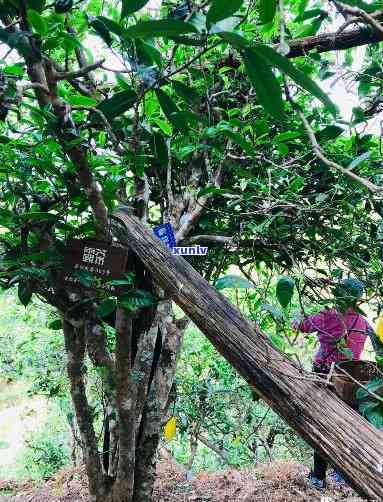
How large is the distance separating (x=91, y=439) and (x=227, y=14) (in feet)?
4.47

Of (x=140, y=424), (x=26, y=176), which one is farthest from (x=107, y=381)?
(x=26, y=176)

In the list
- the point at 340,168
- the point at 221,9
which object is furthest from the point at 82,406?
the point at 221,9

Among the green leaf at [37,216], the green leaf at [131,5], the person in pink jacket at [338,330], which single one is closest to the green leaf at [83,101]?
the green leaf at [37,216]

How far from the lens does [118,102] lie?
627 mm

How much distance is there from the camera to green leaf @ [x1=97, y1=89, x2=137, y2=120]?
622 millimetres

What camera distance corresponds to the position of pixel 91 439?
4.57 feet

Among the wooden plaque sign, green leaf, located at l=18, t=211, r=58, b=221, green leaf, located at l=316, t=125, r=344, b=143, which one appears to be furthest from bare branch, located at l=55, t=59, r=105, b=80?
green leaf, located at l=316, t=125, r=344, b=143

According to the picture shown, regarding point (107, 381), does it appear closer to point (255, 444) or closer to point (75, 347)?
point (75, 347)

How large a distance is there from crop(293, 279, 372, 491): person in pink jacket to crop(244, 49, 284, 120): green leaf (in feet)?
1.77

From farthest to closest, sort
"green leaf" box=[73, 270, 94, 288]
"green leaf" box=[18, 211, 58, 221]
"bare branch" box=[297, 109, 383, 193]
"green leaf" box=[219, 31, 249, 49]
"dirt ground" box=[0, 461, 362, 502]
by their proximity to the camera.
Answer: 1. "dirt ground" box=[0, 461, 362, 502]
2. "green leaf" box=[73, 270, 94, 288]
3. "green leaf" box=[18, 211, 58, 221]
4. "bare branch" box=[297, 109, 383, 193]
5. "green leaf" box=[219, 31, 249, 49]

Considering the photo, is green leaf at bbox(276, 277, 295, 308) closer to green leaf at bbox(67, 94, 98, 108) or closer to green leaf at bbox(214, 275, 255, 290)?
green leaf at bbox(214, 275, 255, 290)

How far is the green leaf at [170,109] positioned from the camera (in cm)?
59

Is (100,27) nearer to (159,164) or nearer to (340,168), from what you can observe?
(340,168)

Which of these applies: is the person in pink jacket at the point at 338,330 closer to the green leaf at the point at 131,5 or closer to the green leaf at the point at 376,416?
the green leaf at the point at 376,416
